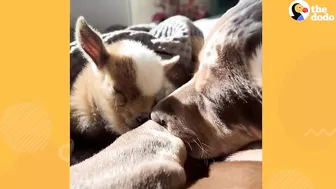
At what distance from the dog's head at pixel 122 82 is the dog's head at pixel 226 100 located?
0.03 metres

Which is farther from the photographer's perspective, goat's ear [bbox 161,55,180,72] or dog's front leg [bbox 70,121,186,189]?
goat's ear [bbox 161,55,180,72]

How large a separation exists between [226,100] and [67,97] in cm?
25

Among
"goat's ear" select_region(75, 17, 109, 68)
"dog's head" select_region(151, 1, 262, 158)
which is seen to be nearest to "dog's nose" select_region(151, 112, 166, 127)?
"dog's head" select_region(151, 1, 262, 158)

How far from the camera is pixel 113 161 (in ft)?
2.49

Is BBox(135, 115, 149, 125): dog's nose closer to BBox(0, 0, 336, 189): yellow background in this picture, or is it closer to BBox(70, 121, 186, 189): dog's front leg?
BBox(70, 121, 186, 189): dog's front leg

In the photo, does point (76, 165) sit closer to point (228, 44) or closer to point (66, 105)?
point (66, 105)

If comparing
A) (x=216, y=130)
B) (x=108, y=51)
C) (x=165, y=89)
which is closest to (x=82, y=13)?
(x=108, y=51)

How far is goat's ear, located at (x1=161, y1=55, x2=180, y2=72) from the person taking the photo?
0.83 metres

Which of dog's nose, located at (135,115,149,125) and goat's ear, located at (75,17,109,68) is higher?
goat's ear, located at (75,17,109,68)
